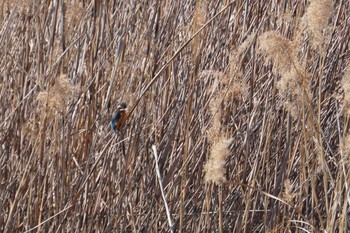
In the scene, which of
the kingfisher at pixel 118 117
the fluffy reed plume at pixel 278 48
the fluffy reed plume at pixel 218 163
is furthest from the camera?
the kingfisher at pixel 118 117

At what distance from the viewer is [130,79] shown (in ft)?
7.85

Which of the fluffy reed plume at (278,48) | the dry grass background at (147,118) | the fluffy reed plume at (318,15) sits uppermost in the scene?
the fluffy reed plume at (318,15)

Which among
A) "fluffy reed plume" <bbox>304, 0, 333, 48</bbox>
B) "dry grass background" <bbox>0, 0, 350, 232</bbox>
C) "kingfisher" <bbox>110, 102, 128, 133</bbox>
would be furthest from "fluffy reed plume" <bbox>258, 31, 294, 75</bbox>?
"kingfisher" <bbox>110, 102, 128, 133</bbox>

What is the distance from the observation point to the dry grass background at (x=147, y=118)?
2.23 m

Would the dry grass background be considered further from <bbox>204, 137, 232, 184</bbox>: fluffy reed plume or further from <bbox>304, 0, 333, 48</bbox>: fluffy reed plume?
<bbox>204, 137, 232, 184</bbox>: fluffy reed plume

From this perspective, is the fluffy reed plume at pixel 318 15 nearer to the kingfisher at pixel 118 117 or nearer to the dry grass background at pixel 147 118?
the dry grass background at pixel 147 118

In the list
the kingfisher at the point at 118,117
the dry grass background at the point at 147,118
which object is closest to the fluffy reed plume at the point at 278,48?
the dry grass background at the point at 147,118

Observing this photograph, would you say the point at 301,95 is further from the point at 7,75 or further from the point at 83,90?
the point at 7,75

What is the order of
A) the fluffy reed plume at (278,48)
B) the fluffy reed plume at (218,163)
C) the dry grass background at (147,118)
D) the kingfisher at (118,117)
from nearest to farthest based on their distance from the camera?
the fluffy reed plume at (218,163)
the fluffy reed plume at (278,48)
the kingfisher at (118,117)
the dry grass background at (147,118)

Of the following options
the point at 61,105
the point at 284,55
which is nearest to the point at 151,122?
the point at 61,105

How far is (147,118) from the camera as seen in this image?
95.1 inches

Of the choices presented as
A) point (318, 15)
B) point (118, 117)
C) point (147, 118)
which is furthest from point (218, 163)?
point (147, 118)

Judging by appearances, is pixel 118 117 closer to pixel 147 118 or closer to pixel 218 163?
pixel 147 118

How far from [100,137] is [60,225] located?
0.33m
